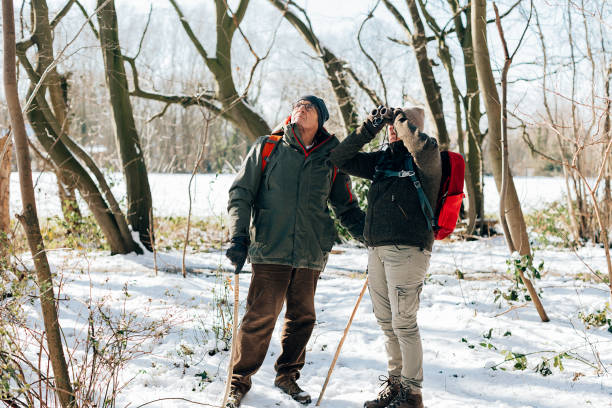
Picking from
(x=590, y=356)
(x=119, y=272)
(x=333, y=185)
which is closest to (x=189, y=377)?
(x=333, y=185)

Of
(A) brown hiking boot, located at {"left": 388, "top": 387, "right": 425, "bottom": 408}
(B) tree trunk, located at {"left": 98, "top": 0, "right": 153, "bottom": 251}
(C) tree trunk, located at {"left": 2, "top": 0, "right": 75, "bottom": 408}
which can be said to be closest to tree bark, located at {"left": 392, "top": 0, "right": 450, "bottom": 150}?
(B) tree trunk, located at {"left": 98, "top": 0, "right": 153, "bottom": 251}

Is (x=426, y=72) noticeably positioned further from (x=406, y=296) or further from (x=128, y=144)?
(x=406, y=296)

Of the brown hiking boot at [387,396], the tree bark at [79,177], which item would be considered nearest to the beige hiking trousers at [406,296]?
the brown hiking boot at [387,396]

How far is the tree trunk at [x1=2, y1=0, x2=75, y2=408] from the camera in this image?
1832mm

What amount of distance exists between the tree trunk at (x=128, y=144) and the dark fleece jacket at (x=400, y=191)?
5.50 m

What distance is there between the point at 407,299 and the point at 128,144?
621 cm

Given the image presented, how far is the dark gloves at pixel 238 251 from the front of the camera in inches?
109

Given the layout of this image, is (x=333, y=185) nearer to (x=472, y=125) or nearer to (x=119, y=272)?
(x=119, y=272)

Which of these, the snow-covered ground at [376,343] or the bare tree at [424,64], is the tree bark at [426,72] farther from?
the snow-covered ground at [376,343]

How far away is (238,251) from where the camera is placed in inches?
110

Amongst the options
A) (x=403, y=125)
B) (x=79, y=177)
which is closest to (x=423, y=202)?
(x=403, y=125)

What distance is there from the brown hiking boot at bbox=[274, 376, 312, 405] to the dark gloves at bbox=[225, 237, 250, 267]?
0.93 m

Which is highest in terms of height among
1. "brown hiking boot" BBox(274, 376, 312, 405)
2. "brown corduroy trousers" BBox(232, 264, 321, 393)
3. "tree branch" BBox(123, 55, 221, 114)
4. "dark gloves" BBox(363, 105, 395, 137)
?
"tree branch" BBox(123, 55, 221, 114)

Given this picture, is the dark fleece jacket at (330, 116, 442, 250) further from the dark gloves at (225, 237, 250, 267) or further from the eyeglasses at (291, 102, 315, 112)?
the dark gloves at (225, 237, 250, 267)
